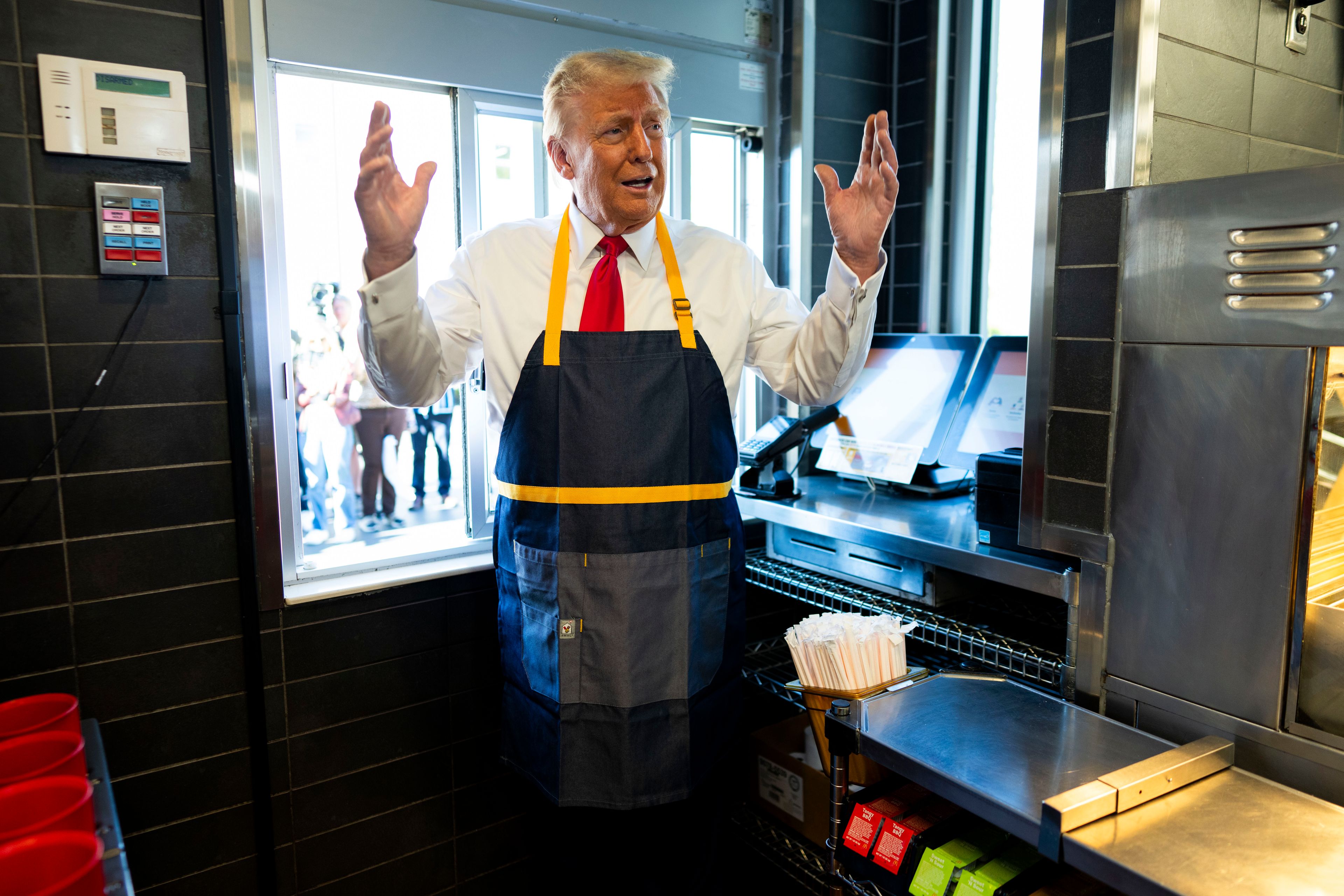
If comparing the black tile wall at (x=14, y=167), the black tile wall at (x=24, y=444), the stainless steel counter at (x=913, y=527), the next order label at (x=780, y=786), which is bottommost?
the next order label at (x=780, y=786)

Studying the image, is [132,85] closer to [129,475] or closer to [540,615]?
[129,475]

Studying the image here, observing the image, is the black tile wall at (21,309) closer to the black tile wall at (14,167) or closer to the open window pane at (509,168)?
the black tile wall at (14,167)

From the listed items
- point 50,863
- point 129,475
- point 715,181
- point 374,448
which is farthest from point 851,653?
point 374,448

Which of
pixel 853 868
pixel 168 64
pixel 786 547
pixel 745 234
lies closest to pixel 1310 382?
pixel 853 868

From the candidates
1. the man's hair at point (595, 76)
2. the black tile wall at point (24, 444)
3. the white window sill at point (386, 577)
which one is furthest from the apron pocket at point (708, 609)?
the black tile wall at point (24, 444)

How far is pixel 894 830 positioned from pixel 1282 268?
3.55ft

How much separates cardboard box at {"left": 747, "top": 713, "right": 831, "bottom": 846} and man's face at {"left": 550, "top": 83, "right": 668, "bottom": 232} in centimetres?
130

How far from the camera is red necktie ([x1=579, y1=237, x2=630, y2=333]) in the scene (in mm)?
1751

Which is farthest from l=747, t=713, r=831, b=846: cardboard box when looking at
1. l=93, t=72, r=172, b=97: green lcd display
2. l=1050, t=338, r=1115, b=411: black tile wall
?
l=93, t=72, r=172, b=97: green lcd display

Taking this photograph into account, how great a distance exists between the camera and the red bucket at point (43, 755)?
1.20 metres

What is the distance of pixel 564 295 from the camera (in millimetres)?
1744

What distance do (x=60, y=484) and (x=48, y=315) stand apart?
1.06 ft

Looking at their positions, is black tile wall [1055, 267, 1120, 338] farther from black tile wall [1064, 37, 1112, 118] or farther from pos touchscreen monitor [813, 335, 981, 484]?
pos touchscreen monitor [813, 335, 981, 484]

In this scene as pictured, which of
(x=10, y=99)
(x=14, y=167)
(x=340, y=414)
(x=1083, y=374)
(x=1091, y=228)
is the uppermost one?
(x=10, y=99)
